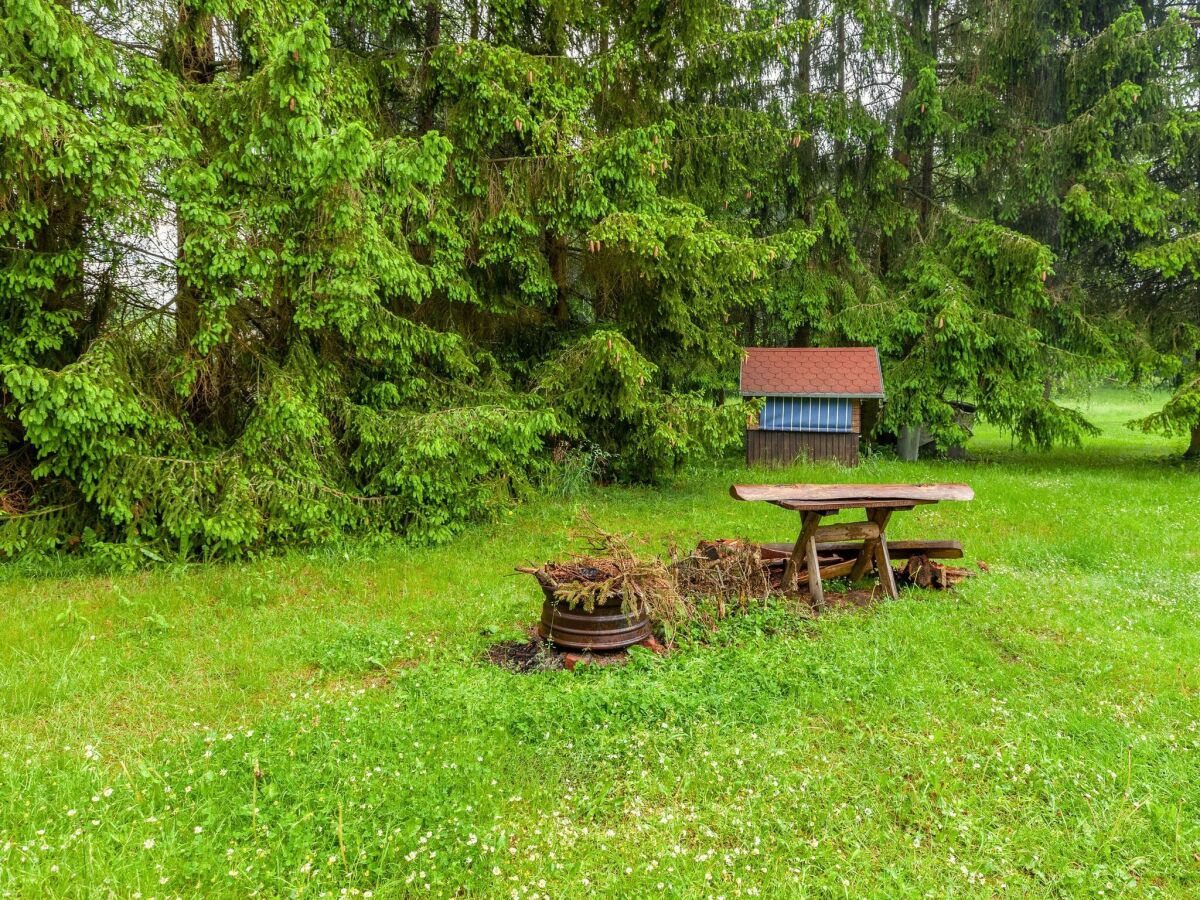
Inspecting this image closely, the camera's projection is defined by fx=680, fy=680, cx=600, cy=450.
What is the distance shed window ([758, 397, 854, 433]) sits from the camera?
13.0 m

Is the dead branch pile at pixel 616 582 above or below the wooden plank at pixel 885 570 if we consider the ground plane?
above

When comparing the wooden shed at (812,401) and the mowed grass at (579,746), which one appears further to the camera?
the wooden shed at (812,401)

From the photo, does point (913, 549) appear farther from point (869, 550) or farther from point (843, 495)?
point (843, 495)

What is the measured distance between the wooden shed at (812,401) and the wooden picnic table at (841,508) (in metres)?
7.18

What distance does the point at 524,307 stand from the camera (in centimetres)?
975

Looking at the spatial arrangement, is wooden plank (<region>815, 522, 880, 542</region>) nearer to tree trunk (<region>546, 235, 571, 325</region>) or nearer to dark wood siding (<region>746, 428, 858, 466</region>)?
tree trunk (<region>546, 235, 571, 325</region>)

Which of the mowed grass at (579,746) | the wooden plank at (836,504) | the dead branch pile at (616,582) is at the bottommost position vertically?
the mowed grass at (579,746)

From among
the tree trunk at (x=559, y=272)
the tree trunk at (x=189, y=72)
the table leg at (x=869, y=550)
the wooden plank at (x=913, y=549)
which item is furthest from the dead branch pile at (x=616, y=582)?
the tree trunk at (x=559, y=272)

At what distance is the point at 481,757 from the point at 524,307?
737cm

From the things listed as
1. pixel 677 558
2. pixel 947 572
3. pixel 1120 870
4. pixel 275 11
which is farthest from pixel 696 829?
pixel 275 11

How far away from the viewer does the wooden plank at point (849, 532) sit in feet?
19.1

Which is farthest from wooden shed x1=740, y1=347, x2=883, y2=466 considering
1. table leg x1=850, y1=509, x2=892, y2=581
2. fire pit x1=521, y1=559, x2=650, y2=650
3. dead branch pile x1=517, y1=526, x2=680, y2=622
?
fire pit x1=521, y1=559, x2=650, y2=650

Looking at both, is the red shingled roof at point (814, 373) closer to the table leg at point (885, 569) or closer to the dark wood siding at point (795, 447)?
the dark wood siding at point (795, 447)

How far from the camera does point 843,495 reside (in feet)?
18.4
